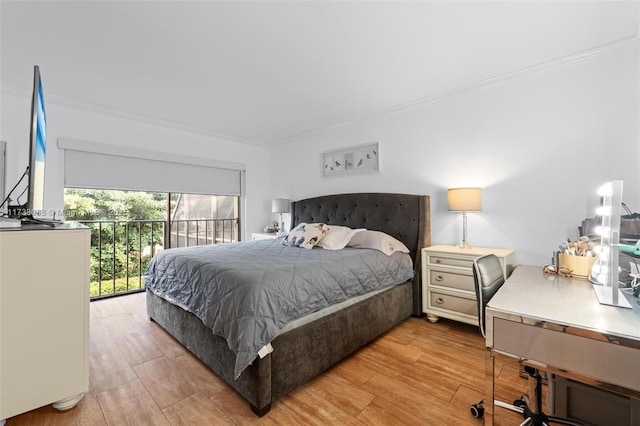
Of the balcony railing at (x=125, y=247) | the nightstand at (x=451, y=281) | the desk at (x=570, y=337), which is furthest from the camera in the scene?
the balcony railing at (x=125, y=247)

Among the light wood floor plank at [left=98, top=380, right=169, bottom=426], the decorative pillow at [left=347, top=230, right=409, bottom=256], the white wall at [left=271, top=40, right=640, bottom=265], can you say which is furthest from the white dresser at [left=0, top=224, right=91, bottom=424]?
the white wall at [left=271, top=40, right=640, bottom=265]

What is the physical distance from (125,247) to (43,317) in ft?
9.82

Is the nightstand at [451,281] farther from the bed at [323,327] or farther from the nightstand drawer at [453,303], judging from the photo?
the bed at [323,327]

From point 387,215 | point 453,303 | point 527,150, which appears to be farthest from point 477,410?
point 527,150

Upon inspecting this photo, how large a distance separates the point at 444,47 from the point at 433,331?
2.44 metres

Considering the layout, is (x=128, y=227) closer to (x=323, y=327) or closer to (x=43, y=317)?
(x=43, y=317)

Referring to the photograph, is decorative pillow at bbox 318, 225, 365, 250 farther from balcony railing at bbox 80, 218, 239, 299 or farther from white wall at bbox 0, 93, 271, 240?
balcony railing at bbox 80, 218, 239, 299

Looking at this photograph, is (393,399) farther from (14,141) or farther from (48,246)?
(14,141)

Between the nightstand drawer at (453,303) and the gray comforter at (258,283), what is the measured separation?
0.38 meters

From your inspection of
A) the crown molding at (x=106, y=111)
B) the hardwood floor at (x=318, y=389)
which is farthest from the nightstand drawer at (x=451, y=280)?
the crown molding at (x=106, y=111)

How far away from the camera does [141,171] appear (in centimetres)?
366

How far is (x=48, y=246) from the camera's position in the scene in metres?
1.45

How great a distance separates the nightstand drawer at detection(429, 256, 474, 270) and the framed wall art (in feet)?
4.64

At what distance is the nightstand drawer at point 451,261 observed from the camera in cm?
247
